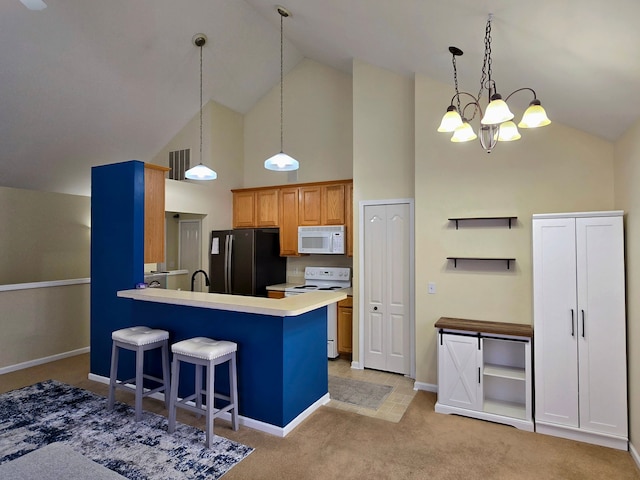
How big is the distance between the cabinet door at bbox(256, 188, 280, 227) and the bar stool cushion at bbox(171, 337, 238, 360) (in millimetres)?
2926

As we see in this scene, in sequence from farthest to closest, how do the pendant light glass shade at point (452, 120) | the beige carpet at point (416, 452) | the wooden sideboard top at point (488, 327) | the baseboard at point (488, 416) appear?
the wooden sideboard top at point (488, 327), the baseboard at point (488, 416), the beige carpet at point (416, 452), the pendant light glass shade at point (452, 120)

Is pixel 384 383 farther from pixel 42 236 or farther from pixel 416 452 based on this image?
pixel 42 236

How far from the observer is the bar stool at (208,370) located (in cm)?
270

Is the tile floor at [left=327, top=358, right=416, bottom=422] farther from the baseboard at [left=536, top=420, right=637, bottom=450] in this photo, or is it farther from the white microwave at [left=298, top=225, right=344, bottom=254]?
the white microwave at [left=298, top=225, right=344, bottom=254]

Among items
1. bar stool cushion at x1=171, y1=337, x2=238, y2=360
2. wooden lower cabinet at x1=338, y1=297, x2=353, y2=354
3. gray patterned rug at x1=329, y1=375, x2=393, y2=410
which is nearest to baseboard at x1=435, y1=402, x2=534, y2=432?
gray patterned rug at x1=329, y1=375, x2=393, y2=410

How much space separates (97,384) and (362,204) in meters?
3.61

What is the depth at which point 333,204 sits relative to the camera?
5.23m


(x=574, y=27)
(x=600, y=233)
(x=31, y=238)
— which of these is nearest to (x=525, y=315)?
(x=600, y=233)

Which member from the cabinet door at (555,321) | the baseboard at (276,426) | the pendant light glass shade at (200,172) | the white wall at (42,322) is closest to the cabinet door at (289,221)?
the pendant light glass shade at (200,172)

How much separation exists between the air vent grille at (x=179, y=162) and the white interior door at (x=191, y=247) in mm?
766

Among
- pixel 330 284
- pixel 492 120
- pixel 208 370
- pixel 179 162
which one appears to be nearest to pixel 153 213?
pixel 208 370

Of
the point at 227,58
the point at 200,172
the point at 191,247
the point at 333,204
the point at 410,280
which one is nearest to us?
the point at 200,172

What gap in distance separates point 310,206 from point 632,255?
12.3 feet

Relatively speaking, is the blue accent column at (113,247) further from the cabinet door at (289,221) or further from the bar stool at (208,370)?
the cabinet door at (289,221)
